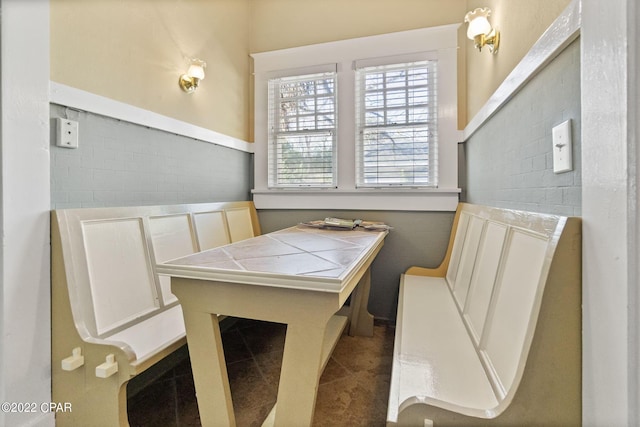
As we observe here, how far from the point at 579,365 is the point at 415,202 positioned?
173 cm

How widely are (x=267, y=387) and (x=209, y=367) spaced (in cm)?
71

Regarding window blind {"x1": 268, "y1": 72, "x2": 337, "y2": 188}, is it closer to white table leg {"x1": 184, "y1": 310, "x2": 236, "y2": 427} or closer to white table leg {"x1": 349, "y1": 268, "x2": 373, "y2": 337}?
white table leg {"x1": 349, "y1": 268, "x2": 373, "y2": 337}

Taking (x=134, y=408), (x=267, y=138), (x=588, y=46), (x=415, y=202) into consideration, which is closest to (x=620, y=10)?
(x=588, y=46)

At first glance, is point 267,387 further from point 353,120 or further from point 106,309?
point 353,120

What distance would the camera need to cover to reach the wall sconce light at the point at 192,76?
2002 millimetres

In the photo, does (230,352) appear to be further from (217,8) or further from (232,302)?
(217,8)

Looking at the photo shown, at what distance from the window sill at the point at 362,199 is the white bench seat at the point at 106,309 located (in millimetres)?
1192

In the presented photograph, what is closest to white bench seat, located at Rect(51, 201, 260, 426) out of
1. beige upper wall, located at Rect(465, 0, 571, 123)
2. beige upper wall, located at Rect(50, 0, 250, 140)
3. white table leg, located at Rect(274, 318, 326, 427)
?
white table leg, located at Rect(274, 318, 326, 427)

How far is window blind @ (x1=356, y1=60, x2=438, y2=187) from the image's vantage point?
7.82ft

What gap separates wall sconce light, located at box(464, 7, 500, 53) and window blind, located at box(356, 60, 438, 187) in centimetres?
72

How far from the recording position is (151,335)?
1.27 meters

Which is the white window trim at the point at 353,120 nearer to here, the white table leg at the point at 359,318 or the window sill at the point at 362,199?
the window sill at the point at 362,199

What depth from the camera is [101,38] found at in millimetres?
1454

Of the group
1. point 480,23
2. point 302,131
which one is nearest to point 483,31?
point 480,23
